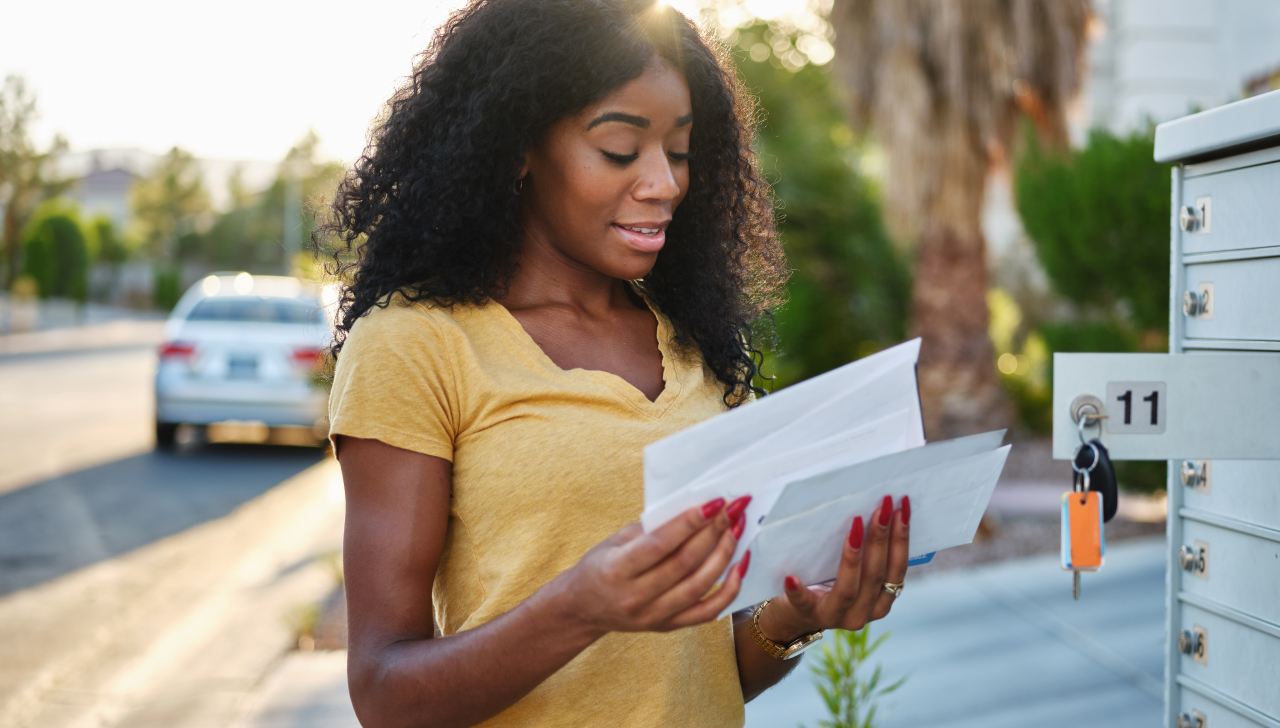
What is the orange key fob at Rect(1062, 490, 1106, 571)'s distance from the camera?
62.0 inches

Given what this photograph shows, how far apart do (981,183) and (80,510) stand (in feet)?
23.3

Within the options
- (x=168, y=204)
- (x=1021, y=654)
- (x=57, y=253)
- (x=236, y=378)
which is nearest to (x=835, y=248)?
(x=236, y=378)

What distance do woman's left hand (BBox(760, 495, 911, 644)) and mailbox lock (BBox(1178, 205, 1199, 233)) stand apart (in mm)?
848

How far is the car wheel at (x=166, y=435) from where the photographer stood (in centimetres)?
1153

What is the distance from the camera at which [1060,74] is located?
1019cm

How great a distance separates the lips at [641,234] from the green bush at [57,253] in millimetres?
39746

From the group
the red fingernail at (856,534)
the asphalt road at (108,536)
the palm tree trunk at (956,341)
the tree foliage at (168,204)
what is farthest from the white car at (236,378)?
the tree foliage at (168,204)

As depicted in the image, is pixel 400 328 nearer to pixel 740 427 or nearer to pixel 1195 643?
pixel 740 427

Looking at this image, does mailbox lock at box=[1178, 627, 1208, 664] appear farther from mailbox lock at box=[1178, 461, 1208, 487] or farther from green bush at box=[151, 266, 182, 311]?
green bush at box=[151, 266, 182, 311]

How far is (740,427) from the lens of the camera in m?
1.24

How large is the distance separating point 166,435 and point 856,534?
11109 millimetres

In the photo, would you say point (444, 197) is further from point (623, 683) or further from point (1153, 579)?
point (1153, 579)

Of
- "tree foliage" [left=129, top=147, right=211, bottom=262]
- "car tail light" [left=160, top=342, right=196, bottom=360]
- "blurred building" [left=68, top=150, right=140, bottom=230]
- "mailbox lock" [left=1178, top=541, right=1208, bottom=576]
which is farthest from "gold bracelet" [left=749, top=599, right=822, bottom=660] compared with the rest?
"blurred building" [left=68, top=150, right=140, bottom=230]

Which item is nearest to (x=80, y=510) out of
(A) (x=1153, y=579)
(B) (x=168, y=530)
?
(B) (x=168, y=530)
